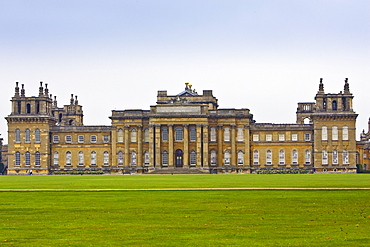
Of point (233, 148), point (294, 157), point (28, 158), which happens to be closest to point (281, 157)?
point (294, 157)

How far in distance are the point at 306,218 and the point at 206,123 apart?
3352 inches

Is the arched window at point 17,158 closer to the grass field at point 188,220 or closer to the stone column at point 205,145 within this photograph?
the stone column at point 205,145

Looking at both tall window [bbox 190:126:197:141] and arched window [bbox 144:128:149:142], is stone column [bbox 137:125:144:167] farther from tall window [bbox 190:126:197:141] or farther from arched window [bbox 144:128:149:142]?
tall window [bbox 190:126:197:141]

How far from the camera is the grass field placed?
2052cm

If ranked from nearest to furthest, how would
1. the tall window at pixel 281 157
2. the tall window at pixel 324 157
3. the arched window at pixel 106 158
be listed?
1. the tall window at pixel 324 157
2. the tall window at pixel 281 157
3. the arched window at pixel 106 158

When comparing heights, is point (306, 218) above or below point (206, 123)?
below

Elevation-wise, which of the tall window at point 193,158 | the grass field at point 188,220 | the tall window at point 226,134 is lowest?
the grass field at point 188,220

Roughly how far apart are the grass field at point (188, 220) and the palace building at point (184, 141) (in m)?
73.1

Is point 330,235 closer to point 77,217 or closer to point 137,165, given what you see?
Result: point 77,217

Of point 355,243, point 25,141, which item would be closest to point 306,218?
point 355,243

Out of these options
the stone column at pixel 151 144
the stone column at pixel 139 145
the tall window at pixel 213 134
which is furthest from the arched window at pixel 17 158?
the tall window at pixel 213 134

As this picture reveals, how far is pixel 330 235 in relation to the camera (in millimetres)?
21156

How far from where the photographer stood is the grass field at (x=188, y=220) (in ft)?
67.3

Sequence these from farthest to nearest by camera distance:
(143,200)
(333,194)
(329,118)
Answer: (329,118)
(333,194)
(143,200)
